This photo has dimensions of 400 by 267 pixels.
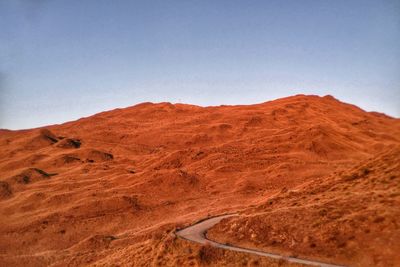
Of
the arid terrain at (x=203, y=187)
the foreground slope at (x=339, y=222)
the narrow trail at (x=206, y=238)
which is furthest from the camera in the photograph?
the arid terrain at (x=203, y=187)

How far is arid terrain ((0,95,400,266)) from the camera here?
20906mm

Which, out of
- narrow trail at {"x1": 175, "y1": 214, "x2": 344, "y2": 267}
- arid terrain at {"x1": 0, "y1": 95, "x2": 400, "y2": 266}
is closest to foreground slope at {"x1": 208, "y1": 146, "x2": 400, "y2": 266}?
arid terrain at {"x1": 0, "y1": 95, "x2": 400, "y2": 266}

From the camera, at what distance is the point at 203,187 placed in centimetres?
4962

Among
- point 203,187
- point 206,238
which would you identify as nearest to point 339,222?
point 206,238

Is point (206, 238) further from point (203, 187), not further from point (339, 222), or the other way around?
point (203, 187)

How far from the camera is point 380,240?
18.7 m

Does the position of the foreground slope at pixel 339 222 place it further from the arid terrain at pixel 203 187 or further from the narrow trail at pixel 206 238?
the narrow trail at pixel 206 238

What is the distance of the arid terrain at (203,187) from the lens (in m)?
20.9

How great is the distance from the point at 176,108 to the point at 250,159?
50827 mm

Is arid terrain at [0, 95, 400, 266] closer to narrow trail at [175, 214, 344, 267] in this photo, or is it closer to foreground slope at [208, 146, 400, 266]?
foreground slope at [208, 146, 400, 266]

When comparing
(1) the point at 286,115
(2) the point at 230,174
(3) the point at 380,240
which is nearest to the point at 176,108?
(1) the point at 286,115

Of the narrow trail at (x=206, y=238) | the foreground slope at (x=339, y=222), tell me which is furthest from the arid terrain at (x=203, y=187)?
the narrow trail at (x=206, y=238)

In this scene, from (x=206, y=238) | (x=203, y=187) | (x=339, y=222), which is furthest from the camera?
(x=203, y=187)

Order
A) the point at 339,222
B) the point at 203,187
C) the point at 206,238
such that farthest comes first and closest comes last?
the point at 203,187 < the point at 206,238 < the point at 339,222
